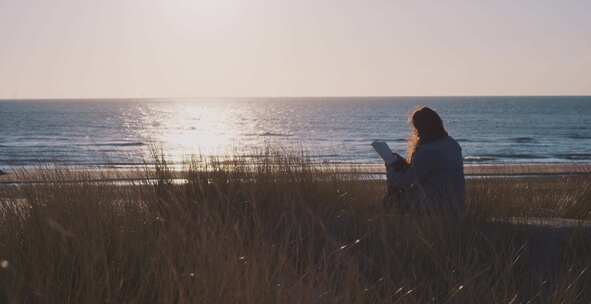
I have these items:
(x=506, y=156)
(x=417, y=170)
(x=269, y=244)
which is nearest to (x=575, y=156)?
(x=506, y=156)

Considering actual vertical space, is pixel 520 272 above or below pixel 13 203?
below

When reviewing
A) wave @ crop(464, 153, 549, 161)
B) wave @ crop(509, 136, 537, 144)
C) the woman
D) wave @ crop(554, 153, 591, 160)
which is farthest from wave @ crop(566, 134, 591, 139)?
the woman

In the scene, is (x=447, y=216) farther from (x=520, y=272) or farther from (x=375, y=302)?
(x=375, y=302)

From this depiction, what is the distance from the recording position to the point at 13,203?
5.90 m

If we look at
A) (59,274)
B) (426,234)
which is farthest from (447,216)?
(59,274)

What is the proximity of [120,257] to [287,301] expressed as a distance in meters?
1.08

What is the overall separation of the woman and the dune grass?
29 cm

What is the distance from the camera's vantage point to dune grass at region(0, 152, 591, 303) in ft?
12.7

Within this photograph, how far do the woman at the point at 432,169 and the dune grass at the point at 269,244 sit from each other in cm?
29

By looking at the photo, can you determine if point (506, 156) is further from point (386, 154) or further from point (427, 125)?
point (427, 125)

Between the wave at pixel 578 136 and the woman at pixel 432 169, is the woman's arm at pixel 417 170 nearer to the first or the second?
the woman at pixel 432 169

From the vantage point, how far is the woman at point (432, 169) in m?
6.88

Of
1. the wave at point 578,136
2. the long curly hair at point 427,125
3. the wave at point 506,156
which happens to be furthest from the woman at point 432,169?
the wave at point 578,136

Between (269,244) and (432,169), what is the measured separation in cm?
239
